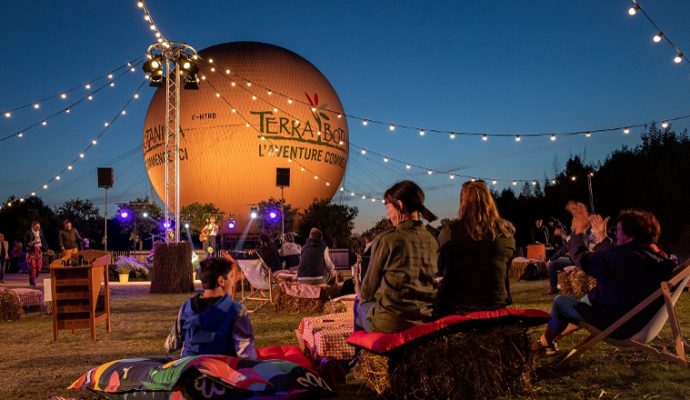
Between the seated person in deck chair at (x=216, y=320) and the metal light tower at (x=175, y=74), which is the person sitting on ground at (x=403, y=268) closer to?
the seated person in deck chair at (x=216, y=320)

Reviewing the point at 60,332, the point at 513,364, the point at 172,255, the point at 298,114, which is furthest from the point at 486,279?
the point at 298,114

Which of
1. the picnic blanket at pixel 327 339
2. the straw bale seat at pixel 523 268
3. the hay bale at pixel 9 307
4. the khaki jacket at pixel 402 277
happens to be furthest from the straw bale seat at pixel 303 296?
the straw bale seat at pixel 523 268

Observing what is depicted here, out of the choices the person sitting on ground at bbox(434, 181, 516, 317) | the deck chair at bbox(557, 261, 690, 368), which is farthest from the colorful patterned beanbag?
the deck chair at bbox(557, 261, 690, 368)

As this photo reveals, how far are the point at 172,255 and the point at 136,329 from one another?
5.09m

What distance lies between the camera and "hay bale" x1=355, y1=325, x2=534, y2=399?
3.22 metres

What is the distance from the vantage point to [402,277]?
3348 millimetres

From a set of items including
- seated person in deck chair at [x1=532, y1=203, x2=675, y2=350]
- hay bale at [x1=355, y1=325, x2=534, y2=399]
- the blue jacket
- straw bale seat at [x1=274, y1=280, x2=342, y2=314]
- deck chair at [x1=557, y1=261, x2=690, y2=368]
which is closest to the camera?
the blue jacket

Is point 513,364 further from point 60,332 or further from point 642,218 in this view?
point 60,332

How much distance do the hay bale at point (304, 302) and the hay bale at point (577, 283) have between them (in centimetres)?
331

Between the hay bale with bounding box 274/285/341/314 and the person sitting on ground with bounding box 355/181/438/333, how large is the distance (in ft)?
13.4

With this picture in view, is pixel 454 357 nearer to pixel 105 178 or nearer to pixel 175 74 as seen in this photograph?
pixel 175 74

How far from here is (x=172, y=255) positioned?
452 inches

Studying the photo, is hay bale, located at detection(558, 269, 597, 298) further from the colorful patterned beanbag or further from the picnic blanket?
the colorful patterned beanbag

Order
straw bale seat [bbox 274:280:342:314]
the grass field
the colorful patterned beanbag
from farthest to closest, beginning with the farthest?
straw bale seat [bbox 274:280:342:314]
the grass field
the colorful patterned beanbag
